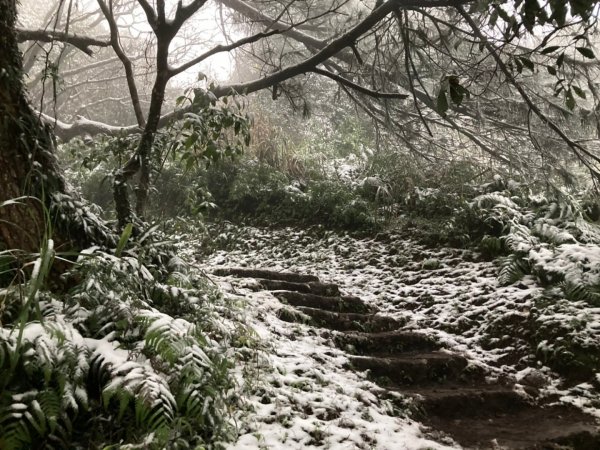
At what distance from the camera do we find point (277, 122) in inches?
447

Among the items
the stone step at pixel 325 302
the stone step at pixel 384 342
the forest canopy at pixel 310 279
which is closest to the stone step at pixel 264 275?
the forest canopy at pixel 310 279

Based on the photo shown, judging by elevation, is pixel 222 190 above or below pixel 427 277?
above

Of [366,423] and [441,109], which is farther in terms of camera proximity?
[366,423]

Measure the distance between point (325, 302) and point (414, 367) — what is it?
148cm

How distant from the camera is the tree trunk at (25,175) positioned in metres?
2.52

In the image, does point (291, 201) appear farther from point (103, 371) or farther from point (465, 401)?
point (103, 371)

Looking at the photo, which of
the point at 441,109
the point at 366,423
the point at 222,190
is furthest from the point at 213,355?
the point at 222,190

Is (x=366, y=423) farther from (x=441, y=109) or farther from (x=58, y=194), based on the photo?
(x=58, y=194)

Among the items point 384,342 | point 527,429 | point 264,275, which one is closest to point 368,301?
point 384,342

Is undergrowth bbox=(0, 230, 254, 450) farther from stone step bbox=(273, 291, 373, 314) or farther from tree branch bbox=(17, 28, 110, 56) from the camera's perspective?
tree branch bbox=(17, 28, 110, 56)

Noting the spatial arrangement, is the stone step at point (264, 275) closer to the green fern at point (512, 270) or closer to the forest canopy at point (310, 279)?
the forest canopy at point (310, 279)

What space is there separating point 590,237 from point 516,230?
0.83 meters

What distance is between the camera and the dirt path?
3.11m

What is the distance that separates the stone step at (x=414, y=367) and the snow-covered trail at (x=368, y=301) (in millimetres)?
194
